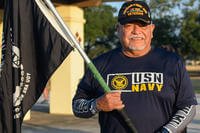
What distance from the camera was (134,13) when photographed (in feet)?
10.8

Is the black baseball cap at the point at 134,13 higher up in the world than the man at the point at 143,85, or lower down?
higher up

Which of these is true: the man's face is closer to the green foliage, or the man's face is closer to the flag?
the flag

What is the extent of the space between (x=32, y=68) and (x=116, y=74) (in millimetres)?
1017

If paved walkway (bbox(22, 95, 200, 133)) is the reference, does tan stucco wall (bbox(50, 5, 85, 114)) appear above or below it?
above

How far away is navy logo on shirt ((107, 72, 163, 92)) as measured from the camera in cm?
324

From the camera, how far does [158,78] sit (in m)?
3.26

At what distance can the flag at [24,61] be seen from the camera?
4.07 meters

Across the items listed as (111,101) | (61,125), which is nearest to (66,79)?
(61,125)

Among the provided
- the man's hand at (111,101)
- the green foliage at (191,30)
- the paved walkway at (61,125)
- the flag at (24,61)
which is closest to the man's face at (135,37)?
the man's hand at (111,101)

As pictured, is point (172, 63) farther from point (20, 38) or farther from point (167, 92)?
point (20, 38)

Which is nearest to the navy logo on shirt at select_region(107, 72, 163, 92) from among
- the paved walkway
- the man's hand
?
the man's hand

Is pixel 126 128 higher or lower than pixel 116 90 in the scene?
lower

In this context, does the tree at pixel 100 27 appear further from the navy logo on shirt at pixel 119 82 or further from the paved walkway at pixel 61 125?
the navy logo on shirt at pixel 119 82

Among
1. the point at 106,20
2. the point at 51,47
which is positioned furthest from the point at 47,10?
the point at 106,20
